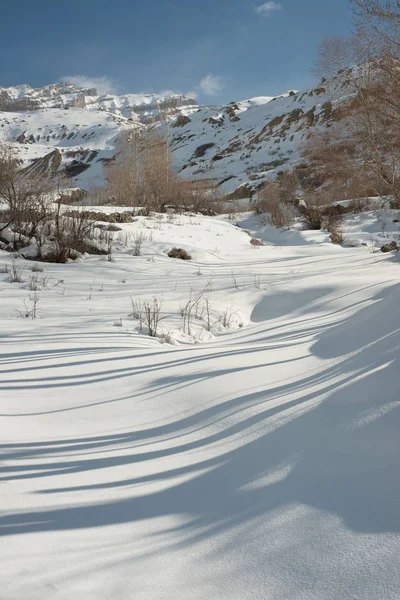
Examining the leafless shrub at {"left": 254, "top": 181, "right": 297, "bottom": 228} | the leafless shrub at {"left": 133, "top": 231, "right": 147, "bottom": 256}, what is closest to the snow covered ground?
the leafless shrub at {"left": 133, "top": 231, "right": 147, "bottom": 256}

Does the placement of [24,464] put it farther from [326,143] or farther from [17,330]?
[326,143]

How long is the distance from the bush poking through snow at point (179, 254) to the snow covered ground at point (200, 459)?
5.04 meters

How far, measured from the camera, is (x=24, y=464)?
5.84 feet

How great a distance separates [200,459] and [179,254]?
25.0 feet

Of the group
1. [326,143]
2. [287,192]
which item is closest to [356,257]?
[326,143]

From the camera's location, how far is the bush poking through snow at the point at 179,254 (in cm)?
917

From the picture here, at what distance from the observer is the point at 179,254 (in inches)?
363

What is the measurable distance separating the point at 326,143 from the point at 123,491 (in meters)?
11.2

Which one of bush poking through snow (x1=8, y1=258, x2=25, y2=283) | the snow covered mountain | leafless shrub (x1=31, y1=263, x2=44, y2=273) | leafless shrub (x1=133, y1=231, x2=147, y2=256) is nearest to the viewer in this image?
bush poking through snow (x1=8, y1=258, x2=25, y2=283)

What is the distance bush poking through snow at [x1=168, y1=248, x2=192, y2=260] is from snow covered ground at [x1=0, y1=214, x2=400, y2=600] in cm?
504

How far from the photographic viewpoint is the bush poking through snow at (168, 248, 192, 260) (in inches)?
361

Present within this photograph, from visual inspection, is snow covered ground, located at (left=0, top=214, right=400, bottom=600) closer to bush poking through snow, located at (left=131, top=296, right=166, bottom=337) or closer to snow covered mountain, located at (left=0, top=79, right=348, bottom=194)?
bush poking through snow, located at (left=131, top=296, right=166, bottom=337)

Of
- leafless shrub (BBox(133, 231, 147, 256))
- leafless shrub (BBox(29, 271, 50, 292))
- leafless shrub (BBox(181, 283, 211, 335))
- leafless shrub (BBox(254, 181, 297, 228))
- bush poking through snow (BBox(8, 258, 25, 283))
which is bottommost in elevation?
leafless shrub (BBox(181, 283, 211, 335))

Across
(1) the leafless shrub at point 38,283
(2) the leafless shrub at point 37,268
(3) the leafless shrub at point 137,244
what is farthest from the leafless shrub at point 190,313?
(3) the leafless shrub at point 137,244
